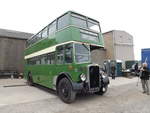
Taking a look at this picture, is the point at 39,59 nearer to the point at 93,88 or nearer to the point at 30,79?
the point at 30,79

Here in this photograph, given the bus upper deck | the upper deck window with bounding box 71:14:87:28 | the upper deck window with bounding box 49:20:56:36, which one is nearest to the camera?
the bus upper deck

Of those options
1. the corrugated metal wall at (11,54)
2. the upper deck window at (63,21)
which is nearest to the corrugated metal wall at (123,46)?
the corrugated metal wall at (11,54)

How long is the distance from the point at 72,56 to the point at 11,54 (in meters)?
11.5

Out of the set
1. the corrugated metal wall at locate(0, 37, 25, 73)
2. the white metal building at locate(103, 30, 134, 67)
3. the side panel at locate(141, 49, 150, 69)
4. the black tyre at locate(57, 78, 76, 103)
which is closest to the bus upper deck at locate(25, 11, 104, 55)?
the black tyre at locate(57, 78, 76, 103)

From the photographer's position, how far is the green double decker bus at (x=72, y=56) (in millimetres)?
5715

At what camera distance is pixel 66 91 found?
595 cm

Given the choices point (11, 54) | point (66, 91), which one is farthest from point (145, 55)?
point (11, 54)

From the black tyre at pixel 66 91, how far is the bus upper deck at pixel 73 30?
1.77 meters

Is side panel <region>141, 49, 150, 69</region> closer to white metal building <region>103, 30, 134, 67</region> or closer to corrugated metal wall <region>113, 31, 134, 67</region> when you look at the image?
white metal building <region>103, 30, 134, 67</region>

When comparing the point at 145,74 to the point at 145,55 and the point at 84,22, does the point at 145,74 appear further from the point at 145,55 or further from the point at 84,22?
the point at 145,55

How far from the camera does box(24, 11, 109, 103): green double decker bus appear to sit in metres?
5.71

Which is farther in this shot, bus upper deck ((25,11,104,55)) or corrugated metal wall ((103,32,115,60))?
corrugated metal wall ((103,32,115,60))

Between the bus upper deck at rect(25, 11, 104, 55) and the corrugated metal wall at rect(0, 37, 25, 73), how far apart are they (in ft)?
28.7

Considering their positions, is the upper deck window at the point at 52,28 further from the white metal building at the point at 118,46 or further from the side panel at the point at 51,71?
the white metal building at the point at 118,46
